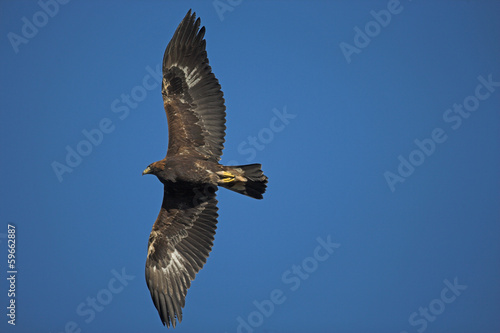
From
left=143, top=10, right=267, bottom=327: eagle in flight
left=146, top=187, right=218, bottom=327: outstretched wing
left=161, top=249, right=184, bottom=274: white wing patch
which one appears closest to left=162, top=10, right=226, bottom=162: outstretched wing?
left=143, top=10, right=267, bottom=327: eagle in flight

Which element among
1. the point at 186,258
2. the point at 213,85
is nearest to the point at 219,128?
the point at 213,85

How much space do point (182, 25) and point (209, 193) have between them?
3348mm

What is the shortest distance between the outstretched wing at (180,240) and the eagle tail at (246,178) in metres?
0.46

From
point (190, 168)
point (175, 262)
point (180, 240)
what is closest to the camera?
point (190, 168)

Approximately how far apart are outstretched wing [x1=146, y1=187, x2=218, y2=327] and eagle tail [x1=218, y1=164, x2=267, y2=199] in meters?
0.46

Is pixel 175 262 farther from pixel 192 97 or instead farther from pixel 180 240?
pixel 192 97

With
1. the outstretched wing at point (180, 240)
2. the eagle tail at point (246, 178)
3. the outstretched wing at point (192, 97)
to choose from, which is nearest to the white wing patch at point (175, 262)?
the outstretched wing at point (180, 240)

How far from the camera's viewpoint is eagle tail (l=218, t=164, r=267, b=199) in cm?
1264

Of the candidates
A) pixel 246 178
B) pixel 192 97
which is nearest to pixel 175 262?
pixel 246 178

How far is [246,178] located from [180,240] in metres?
1.85

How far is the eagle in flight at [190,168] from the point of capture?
12711 millimetres

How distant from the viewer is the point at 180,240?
13078mm

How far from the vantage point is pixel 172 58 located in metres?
13.2

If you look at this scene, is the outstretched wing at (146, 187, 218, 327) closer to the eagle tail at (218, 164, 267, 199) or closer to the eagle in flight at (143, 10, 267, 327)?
the eagle in flight at (143, 10, 267, 327)
